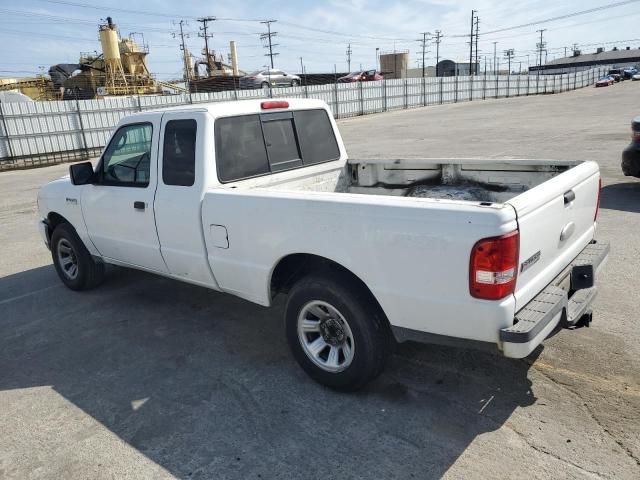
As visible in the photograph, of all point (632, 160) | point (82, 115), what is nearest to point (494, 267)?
point (632, 160)

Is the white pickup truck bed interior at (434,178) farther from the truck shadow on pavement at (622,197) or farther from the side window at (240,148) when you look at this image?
the truck shadow on pavement at (622,197)

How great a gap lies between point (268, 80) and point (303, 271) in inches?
1535

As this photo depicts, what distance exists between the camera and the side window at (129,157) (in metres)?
4.45

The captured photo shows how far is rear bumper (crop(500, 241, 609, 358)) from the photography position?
264 cm

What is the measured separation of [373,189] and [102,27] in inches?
1612

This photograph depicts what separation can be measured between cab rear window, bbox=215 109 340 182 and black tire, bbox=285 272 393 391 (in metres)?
1.21

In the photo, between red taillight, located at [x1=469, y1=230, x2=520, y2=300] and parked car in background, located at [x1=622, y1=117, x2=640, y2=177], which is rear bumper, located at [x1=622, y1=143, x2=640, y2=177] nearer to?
parked car in background, located at [x1=622, y1=117, x2=640, y2=177]

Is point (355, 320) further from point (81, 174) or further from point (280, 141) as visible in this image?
point (81, 174)

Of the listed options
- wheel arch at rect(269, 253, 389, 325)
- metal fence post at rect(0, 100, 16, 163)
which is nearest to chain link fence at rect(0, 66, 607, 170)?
metal fence post at rect(0, 100, 16, 163)

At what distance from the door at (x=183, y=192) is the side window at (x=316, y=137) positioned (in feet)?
3.31

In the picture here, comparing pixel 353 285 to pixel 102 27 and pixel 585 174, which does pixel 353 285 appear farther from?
pixel 102 27

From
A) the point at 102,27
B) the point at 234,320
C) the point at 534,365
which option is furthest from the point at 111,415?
the point at 102,27

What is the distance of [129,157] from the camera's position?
469 centimetres

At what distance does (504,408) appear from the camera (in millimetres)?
3168
